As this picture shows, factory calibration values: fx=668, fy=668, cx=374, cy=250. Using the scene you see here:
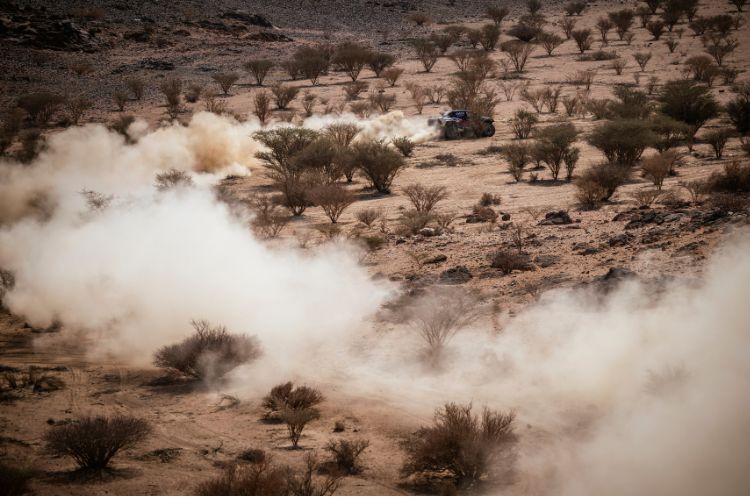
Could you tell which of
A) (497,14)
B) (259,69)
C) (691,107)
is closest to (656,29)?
(497,14)

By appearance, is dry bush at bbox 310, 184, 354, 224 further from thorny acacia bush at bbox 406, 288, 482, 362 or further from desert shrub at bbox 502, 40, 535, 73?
desert shrub at bbox 502, 40, 535, 73

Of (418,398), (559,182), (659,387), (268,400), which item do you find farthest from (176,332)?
(559,182)

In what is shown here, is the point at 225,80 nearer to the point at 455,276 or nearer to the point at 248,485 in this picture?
the point at 455,276

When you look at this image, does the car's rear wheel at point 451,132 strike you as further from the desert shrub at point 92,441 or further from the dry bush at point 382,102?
the desert shrub at point 92,441

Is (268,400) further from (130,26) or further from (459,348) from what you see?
(130,26)

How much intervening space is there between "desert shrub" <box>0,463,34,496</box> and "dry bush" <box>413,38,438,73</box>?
47074mm

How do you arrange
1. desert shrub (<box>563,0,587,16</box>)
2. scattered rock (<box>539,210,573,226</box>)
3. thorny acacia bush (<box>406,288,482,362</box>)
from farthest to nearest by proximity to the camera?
desert shrub (<box>563,0,587,16</box>) → scattered rock (<box>539,210,573,226</box>) → thorny acacia bush (<box>406,288,482,362</box>)

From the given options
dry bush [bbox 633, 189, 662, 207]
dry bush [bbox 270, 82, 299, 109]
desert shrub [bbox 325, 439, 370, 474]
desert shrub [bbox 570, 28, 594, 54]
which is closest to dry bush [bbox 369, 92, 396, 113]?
dry bush [bbox 270, 82, 299, 109]

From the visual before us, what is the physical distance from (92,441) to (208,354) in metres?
3.36

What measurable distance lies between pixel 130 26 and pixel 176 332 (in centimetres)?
5412

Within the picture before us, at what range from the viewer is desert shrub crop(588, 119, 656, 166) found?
23234 mm

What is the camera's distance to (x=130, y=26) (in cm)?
5916

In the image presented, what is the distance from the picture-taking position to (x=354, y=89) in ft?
145

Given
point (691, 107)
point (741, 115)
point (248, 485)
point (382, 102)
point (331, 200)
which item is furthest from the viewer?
point (382, 102)
